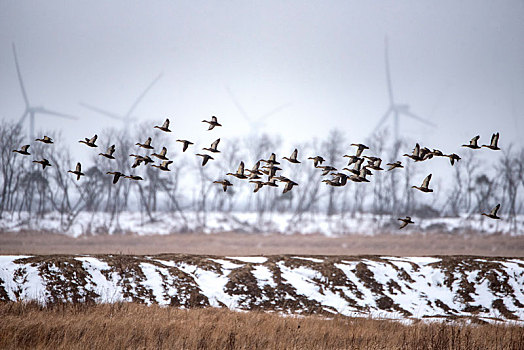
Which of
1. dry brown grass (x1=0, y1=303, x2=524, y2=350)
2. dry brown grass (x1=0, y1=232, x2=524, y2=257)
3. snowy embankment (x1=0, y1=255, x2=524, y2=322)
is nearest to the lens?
dry brown grass (x1=0, y1=303, x2=524, y2=350)

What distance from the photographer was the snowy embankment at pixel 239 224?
7050 centimetres

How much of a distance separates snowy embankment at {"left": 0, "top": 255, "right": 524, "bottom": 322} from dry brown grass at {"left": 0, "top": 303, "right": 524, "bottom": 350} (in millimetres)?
2604

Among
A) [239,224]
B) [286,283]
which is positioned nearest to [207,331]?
[286,283]

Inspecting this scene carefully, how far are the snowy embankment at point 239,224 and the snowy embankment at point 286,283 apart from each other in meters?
49.3

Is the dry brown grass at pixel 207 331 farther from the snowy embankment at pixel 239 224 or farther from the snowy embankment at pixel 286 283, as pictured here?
the snowy embankment at pixel 239 224

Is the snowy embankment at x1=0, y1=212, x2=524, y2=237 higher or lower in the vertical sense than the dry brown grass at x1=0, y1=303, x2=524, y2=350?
higher

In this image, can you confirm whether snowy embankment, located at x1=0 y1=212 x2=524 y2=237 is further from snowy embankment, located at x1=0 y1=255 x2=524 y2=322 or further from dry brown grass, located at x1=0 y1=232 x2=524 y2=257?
snowy embankment, located at x1=0 y1=255 x2=524 y2=322

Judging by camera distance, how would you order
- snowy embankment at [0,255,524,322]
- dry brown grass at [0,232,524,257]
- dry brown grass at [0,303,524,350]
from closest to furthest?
dry brown grass at [0,303,524,350] < snowy embankment at [0,255,524,322] < dry brown grass at [0,232,524,257]

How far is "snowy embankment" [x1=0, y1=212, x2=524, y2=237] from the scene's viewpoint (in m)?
70.5

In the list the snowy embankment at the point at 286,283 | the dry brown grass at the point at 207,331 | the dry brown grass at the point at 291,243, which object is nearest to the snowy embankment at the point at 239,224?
the dry brown grass at the point at 291,243

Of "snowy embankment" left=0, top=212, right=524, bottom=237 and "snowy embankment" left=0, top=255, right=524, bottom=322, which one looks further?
"snowy embankment" left=0, top=212, right=524, bottom=237

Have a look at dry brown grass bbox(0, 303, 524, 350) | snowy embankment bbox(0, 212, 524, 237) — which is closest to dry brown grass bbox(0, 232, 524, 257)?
snowy embankment bbox(0, 212, 524, 237)

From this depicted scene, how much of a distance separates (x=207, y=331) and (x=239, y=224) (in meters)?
62.2

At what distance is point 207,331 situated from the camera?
45.8ft
